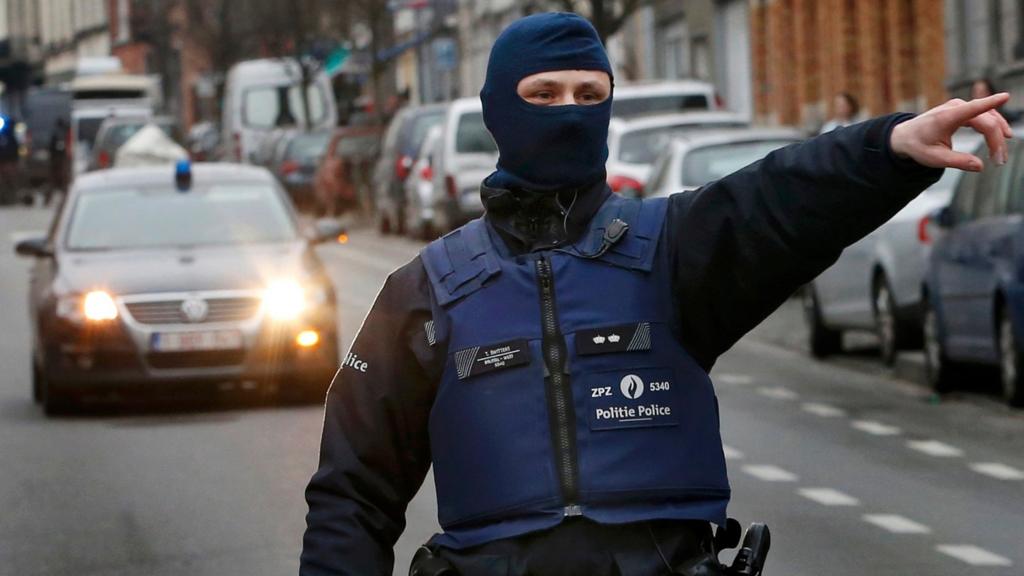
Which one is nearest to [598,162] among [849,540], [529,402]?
[529,402]

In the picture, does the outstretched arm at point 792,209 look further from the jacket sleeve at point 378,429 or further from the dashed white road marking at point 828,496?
the dashed white road marking at point 828,496

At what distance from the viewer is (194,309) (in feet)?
48.1

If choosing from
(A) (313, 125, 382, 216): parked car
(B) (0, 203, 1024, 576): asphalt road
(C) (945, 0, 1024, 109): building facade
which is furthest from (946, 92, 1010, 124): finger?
(A) (313, 125, 382, 216): parked car

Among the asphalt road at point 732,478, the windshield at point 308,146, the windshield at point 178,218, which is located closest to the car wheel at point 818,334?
the asphalt road at point 732,478

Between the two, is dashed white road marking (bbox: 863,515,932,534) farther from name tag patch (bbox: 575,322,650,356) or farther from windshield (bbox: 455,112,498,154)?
windshield (bbox: 455,112,498,154)

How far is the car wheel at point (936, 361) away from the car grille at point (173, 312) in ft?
13.1

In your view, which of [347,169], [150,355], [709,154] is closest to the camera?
[150,355]

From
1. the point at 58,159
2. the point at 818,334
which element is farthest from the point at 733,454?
the point at 58,159

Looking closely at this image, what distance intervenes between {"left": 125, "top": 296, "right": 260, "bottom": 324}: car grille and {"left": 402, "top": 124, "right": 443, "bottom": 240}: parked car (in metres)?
17.8

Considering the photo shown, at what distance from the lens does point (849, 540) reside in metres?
9.34

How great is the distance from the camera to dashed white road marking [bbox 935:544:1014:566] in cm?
873

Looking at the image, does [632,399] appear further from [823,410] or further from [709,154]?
[709,154]

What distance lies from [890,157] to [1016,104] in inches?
1050

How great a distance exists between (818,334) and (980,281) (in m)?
3.66
